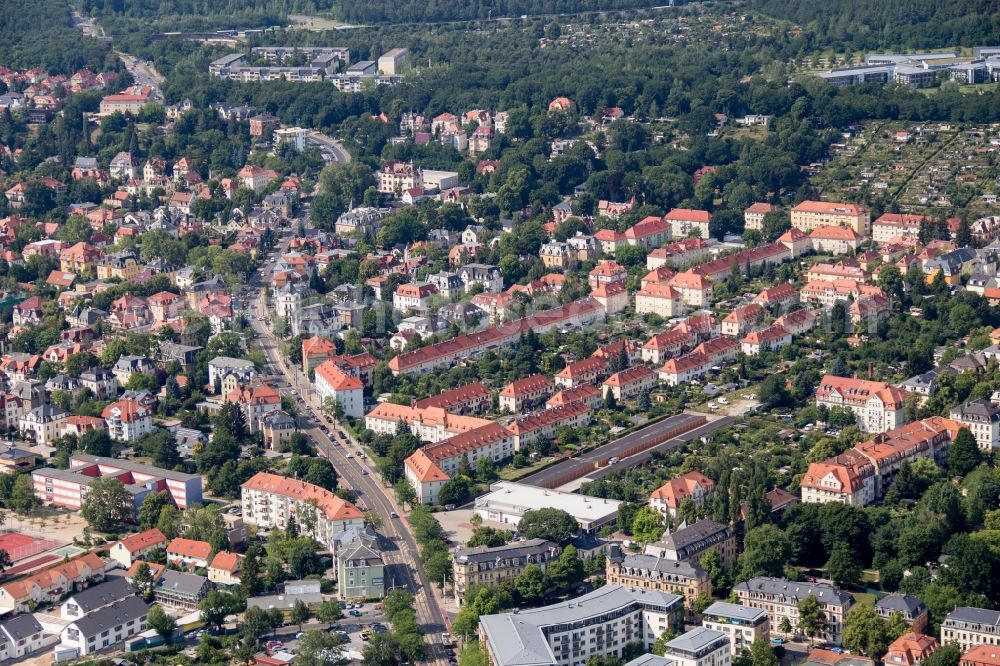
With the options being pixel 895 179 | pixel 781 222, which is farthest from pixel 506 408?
pixel 895 179

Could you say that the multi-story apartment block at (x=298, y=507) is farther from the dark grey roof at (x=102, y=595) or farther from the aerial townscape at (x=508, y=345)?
the dark grey roof at (x=102, y=595)

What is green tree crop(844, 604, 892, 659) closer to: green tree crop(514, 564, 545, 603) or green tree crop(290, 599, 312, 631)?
green tree crop(514, 564, 545, 603)

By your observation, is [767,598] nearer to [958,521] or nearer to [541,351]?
[958,521]

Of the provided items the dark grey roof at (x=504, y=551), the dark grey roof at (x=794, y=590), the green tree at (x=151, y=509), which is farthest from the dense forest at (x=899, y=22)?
the dark grey roof at (x=794, y=590)

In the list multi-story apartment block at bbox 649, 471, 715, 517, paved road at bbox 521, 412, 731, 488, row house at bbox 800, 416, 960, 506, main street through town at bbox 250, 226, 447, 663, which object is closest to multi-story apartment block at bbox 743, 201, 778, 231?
main street through town at bbox 250, 226, 447, 663

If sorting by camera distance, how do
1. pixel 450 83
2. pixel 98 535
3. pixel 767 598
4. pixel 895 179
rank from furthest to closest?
pixel 450 83 → pixel 895 179 → pixel 98 535 → pixel 767 598

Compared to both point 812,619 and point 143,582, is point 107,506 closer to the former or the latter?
point 143,582
